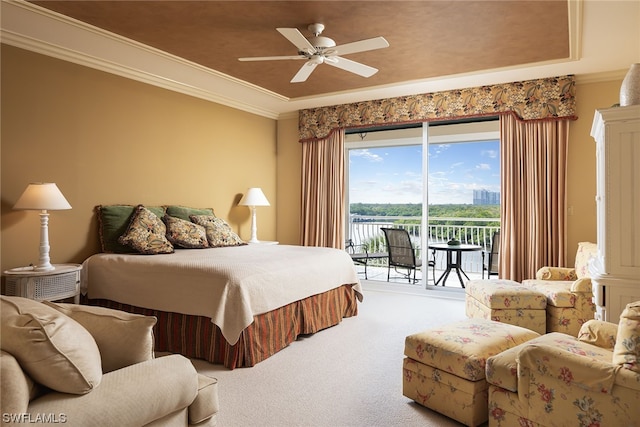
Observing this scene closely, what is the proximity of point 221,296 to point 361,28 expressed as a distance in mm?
2408

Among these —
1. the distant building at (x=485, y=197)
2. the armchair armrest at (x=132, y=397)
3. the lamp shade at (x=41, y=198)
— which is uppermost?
the distant building at (x=485, y=197)

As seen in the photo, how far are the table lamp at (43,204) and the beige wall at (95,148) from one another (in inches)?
11.1

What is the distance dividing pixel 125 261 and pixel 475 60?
3853 millimetres

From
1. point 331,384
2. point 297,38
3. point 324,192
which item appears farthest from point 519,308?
point 324,192

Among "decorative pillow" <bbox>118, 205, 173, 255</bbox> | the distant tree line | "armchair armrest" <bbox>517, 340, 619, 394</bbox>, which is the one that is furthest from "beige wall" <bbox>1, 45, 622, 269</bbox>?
"armchair armrest" <bbox>517, 340, 619, 394</bbox>

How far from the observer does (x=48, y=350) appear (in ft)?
4.09

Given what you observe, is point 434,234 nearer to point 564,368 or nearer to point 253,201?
point 253,201

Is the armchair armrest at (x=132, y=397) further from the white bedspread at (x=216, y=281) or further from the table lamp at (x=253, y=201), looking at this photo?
the table lamp at (x=253, y=201)

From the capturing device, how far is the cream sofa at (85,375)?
3.88 ft

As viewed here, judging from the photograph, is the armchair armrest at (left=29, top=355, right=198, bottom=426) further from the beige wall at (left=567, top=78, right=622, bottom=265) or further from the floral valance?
the floral valance

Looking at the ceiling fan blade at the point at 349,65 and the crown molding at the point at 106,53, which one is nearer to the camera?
the crown molding at the point at 106,53

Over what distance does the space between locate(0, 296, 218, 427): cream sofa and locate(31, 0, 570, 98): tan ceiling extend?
245 centimetres

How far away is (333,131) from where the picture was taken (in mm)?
6215

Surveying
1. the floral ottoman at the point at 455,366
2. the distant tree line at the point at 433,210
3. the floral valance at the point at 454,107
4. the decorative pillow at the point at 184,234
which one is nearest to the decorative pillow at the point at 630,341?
the floral ottoman at the point at 455,366
